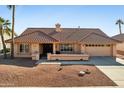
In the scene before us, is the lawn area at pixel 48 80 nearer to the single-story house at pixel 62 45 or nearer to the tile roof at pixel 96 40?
the single-story house at pixel 62 45

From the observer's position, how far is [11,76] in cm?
1352

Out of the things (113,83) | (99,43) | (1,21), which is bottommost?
(113,83)

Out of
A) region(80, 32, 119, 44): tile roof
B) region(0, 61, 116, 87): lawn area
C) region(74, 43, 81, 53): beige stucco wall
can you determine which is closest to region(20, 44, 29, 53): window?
region(74, 43, 81, 53): beige stucco wall

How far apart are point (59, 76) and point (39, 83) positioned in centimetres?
199

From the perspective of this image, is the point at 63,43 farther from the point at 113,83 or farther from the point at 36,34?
the point at 113,83

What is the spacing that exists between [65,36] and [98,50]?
17.3ft

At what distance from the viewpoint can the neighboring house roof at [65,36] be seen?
26.1 m

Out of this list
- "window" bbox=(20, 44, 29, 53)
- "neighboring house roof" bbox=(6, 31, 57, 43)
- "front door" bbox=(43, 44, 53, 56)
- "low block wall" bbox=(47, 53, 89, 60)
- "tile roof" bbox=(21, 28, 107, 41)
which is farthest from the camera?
"tile roof" bbox=(21, 28, 107, 41)

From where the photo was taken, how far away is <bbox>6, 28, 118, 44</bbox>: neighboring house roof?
26.1m

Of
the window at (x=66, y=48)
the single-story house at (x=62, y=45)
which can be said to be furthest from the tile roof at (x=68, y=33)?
the window at (x=66, y=48)

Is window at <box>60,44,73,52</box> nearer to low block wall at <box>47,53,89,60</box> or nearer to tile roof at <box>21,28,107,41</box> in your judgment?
tile roof at <box>21,28,107,41</box>
